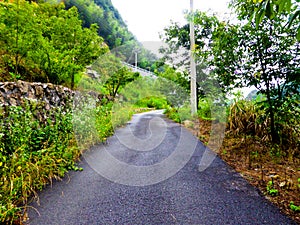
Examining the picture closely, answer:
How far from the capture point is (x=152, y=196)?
7.75 feet

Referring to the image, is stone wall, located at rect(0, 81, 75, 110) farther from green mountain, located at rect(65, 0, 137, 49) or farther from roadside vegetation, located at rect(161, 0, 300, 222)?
green mountain, located at rect(65, 0, 137, 49)

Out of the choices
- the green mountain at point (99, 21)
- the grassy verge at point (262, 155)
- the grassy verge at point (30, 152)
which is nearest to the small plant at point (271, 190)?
the grassy verge at point (262, 155)

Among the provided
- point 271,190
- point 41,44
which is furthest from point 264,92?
point 41,44

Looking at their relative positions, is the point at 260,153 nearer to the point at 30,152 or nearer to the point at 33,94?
the point at 30,152

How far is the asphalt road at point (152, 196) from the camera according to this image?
1.92 m

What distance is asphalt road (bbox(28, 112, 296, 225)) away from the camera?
1.92 meters

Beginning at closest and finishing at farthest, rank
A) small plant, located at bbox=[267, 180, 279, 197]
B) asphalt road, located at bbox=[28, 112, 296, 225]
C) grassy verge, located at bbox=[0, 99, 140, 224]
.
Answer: asphalt road, located at bbox=[28, 112, 296, 225] → grassy verge, located at bbox=[0, 99, 140, 224] → small plant, located at bbox=[267, 180, 279, 197]

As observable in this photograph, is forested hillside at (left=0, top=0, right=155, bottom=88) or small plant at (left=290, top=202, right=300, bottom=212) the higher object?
forested hillside at (left=0, top=0, right=155, bottom=88)

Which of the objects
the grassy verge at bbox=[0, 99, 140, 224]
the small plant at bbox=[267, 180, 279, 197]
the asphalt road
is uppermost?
the grassy verge at bbox=[0, 99, 140, 224]

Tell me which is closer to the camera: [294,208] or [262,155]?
[294,208]

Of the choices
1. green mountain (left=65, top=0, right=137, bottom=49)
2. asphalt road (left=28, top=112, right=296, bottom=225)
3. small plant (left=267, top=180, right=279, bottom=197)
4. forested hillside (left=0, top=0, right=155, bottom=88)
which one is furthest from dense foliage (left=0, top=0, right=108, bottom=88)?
green mountain (left=65, top=0, right=137, bottom=49)

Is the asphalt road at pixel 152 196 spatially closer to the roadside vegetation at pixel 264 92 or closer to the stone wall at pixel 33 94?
the roadside vegetation at pixel 264 92

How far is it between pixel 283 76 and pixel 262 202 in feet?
7.96

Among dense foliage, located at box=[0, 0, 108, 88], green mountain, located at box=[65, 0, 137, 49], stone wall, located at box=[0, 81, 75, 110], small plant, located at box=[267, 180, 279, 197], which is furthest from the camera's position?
green mountain, located at box=[65, 0, 137, 49]
